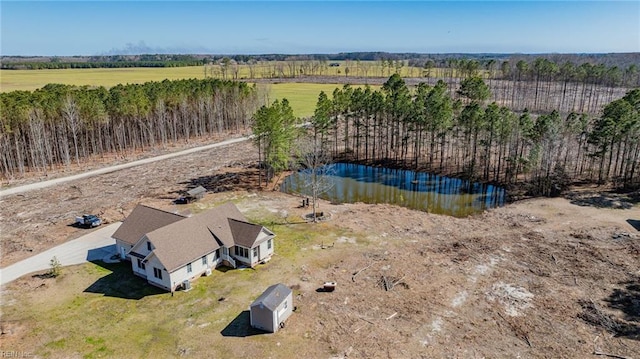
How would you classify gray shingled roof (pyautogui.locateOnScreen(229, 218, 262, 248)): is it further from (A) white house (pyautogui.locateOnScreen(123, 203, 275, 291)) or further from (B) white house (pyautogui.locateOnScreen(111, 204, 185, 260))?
(B) white house (pyautogui.locateOnScreen(111, 204, 185, 260))

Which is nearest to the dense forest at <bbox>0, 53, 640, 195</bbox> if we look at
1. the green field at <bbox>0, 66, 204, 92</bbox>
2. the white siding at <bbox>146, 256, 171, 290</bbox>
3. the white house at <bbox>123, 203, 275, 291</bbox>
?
the white house at <bbox>123, 203, 275, 291</bbox>

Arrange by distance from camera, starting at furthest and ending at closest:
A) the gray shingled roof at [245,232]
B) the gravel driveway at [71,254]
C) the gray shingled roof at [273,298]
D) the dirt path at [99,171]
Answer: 1. the dirt path at [99,171]
2. the gray shingled roof at [245,232]
3. the gravel driveway at [71,254]
4. the gray shingled roof at [273,298]

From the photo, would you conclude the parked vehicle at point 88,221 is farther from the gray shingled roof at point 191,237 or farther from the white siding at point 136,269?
the gray shingled roof at point 191,237

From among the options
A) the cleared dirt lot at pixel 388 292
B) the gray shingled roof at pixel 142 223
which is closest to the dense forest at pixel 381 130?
the cleared dirt lot at pixel 388 292

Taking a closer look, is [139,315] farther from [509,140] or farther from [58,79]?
[58,79]

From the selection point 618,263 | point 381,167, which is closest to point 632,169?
point 618,263

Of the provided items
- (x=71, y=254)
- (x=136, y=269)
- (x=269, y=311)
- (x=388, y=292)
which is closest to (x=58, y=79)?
(x=71, y=254)
